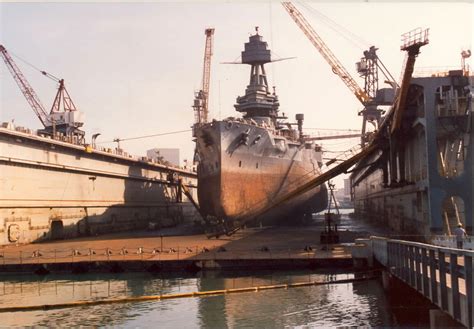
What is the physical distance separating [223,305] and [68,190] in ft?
114

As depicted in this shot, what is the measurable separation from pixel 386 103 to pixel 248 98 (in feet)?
63.5

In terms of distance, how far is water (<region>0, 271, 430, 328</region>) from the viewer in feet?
62.3

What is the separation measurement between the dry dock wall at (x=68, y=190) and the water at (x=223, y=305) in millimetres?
16309

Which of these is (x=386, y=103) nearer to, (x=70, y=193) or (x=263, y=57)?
(x=263, y=57)

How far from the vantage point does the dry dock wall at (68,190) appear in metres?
42.6

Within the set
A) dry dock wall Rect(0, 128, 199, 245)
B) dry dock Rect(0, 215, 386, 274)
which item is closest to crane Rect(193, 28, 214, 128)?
dry dock wall Rect(0, 128, 199, 245)

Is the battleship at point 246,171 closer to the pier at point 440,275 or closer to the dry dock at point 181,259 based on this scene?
the dry dock at point 181,259

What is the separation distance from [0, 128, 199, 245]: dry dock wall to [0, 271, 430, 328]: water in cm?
1631

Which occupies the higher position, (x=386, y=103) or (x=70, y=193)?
(x=386, y=103)

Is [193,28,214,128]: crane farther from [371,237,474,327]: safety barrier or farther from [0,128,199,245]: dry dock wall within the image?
[371,237,474,327]: safety barrier

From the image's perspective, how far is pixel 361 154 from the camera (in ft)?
147

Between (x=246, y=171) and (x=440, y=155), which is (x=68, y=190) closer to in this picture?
(x=246, y=171)

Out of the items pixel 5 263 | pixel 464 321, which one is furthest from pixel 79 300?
pixel 464 321

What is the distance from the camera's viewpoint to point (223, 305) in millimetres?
21578
